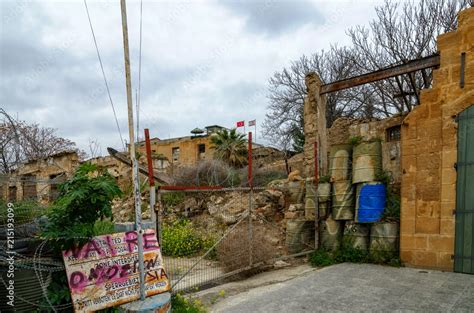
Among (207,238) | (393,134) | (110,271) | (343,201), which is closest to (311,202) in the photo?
(343,201)

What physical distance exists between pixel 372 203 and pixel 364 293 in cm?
248

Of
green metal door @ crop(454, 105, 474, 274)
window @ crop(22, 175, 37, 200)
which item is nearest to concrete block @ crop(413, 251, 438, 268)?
green metal door @ crop(454, 105, 474, 274)

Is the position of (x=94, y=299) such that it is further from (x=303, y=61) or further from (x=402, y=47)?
(x=303, y=61)

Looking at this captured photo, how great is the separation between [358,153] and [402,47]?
11.4 metres

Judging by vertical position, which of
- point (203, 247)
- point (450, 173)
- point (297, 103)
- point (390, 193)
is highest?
point (297, 103)

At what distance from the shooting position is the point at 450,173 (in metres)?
5.99

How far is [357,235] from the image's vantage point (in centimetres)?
702

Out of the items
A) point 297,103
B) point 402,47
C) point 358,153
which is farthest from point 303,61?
point 358,153

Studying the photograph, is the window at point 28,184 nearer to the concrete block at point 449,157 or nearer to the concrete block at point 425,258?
the concrete block at point 425,258

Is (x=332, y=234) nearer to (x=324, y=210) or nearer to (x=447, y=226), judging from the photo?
(x=324, y=210)

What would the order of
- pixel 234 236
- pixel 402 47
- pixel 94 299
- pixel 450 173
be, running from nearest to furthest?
pixel 94 299 < pixel 450 173 < pixel 234 236 < pixel 402 47

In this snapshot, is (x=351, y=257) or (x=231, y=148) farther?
(x=231, y=148)

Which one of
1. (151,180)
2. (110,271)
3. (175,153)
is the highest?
(151,180)

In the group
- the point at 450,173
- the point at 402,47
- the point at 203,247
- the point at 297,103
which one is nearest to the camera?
the point at 450,173
